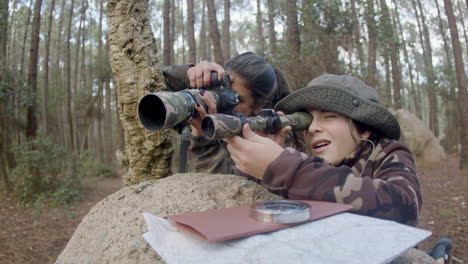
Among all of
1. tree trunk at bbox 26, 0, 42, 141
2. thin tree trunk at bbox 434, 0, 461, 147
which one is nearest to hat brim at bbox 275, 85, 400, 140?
tree trunk at bbox 26, 0, 42, 141

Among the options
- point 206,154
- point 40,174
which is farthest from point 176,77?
point 40,174

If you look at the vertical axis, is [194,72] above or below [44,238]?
above

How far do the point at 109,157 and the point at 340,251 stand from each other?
1844 centimetres

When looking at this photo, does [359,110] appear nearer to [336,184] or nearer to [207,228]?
[336,184]

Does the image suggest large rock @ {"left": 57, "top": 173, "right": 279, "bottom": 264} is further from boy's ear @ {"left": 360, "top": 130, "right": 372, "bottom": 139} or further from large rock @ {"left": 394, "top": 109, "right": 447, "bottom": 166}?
large rock @ {"left": 394, "top": 109, "right": 447, "bottom": 166}

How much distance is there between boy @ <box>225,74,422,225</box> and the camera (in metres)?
1.34

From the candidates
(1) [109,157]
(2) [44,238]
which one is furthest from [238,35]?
(2) [44,238]

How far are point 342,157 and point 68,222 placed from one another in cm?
630

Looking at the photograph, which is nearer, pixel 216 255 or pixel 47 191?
pixel 216 255

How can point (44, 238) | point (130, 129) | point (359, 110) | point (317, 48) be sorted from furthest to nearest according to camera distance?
point (317, 48) < point (44, 238) < point (130, 129) < point (359, 110)

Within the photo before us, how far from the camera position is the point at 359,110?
1697 millimetres

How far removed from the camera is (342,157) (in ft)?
5.87

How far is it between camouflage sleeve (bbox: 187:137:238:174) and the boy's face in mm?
1066

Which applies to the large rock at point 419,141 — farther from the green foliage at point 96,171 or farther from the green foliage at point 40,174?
the green foliage at point 96,171
